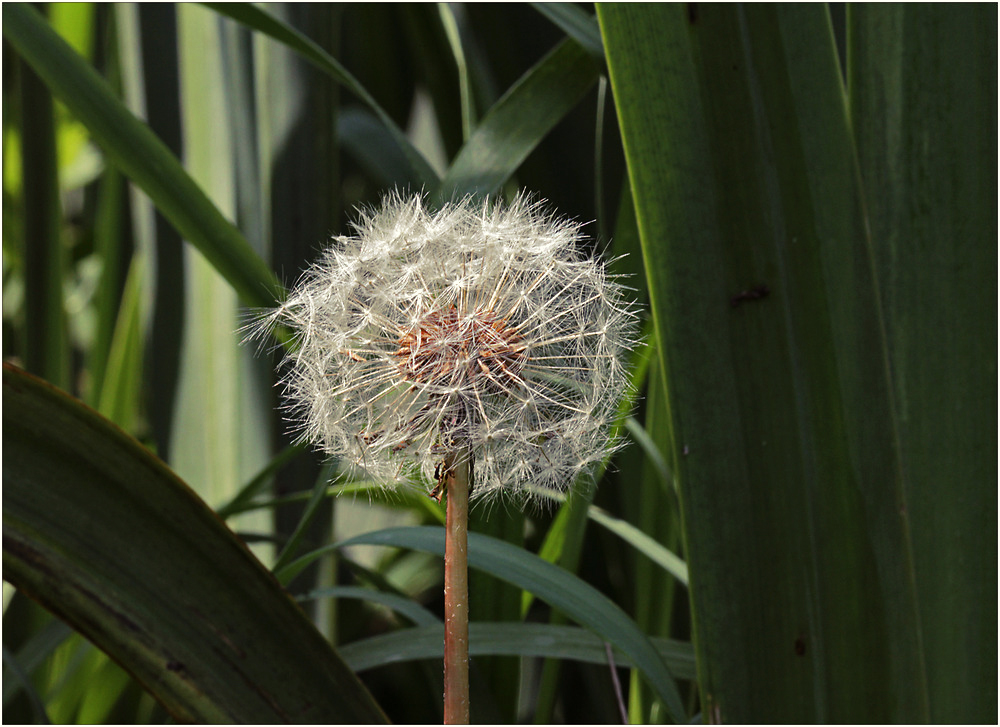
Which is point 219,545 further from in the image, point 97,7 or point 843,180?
point 97,7

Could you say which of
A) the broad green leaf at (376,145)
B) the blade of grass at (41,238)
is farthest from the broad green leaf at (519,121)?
the blade of grass at (41,238)

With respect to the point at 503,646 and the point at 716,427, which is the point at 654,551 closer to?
the point at 503,646

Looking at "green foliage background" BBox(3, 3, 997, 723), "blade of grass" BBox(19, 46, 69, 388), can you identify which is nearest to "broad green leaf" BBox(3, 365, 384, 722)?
"green foliage background" BBox(3, 3, 997, 723)

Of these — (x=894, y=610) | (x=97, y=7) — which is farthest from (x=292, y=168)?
(x=97, y=7)

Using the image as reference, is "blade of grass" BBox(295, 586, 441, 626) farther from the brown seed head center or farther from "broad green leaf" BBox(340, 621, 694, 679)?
the brown seed head center

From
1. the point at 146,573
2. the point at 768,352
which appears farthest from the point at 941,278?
the point at 146,573

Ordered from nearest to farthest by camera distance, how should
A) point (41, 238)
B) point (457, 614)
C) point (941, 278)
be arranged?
point (457, 614)
point (941, 278)
point (41, 238)

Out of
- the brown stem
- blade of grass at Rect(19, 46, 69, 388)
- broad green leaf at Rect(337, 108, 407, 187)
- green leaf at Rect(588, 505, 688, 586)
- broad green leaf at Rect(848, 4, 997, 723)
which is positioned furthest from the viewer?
blade of grass at Rect(19, 46, 69, 388)
